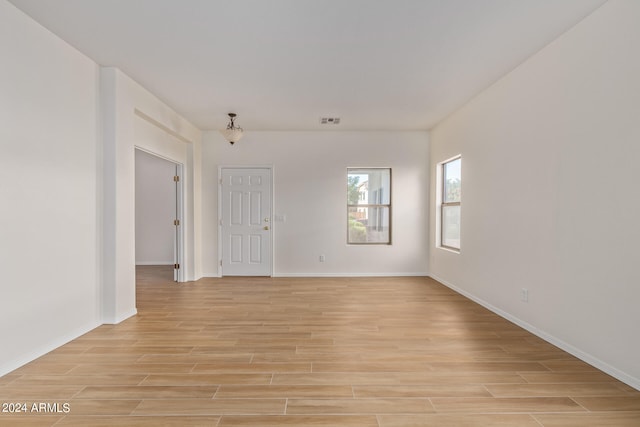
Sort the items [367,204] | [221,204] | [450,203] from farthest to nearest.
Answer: [367,204] < [221,204] < [450,203]

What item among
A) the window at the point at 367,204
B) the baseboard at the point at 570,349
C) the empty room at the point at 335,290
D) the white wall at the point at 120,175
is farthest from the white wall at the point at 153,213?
the baseboard at the point at 570,349

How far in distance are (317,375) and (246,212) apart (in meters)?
Result: 4.16

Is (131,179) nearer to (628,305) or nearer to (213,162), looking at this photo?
(213,162)

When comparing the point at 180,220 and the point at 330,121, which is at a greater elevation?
the point at 330,121

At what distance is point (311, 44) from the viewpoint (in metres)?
3.03

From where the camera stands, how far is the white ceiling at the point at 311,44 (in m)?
2.49

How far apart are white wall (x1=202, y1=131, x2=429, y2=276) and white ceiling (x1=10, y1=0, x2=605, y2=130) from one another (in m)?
1.53

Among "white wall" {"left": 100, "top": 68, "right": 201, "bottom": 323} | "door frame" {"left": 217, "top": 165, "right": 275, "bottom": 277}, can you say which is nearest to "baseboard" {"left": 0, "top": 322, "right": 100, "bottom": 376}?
"white wall" {"left": 100, "top": 68, "right": 201, "bottom": 323}

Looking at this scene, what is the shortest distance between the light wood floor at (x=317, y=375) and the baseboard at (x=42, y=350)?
59 millimetres

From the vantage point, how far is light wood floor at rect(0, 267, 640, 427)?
75.8 inches

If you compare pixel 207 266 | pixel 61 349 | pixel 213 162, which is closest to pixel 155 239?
pixel 207 266

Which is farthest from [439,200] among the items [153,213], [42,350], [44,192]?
[153,213]

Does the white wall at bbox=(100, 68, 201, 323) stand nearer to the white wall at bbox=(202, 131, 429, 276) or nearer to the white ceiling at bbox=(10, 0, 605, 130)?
the white ceiling at bbox=(10, 0, 605, 130)

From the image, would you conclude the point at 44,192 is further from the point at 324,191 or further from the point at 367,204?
the point at 367,204
